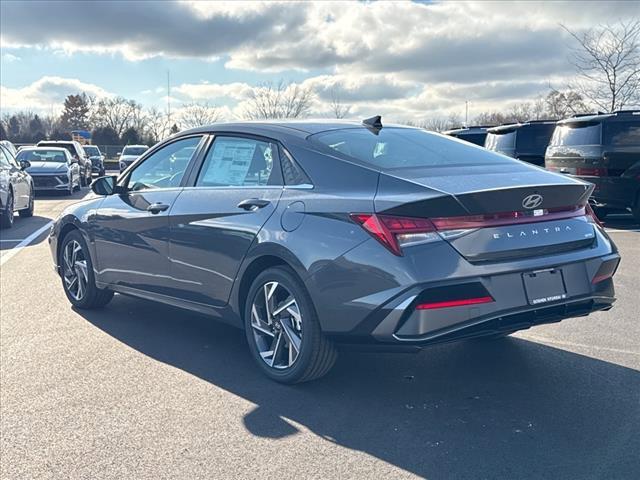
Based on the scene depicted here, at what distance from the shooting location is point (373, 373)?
483 centimetres

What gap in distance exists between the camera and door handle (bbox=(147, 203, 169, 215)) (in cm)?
556

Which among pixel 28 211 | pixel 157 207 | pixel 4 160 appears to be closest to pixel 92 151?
pixel 28 211

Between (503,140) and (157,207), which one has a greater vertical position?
(503,140)

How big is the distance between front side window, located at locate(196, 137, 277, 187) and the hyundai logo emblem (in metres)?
1.67

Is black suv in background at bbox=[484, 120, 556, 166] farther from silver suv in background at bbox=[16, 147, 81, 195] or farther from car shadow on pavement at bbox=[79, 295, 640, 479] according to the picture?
silver suv in background at bbox=[16, 147, 81, 195]

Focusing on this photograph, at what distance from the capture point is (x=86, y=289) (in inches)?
263

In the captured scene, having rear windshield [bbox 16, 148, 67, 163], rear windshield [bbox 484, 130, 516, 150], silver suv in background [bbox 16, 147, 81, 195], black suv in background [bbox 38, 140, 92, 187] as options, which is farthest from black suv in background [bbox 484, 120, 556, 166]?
black suv in background [bbox 38, 140, 92, 187]

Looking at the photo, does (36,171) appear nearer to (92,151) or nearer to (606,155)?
(606,155)

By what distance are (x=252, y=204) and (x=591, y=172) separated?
919 centimetres

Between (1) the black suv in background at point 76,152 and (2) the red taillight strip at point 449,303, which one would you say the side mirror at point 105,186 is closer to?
(2) the red taillight strip at point 449,303

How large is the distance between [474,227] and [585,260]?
31.7 inches

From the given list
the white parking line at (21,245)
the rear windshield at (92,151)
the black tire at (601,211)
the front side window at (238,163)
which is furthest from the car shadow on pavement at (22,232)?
the rear windshield at (92,151)

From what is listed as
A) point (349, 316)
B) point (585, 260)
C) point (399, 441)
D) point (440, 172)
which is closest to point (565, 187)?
point (585, 260)

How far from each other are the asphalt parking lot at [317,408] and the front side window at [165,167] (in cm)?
125
